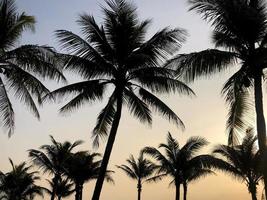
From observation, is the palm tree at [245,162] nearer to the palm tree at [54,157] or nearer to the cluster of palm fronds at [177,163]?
the cluster of palm fronds at [177,163]

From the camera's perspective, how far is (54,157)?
41500 mm

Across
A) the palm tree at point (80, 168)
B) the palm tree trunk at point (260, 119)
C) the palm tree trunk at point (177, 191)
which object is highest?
the palm tree at point (80, 168)

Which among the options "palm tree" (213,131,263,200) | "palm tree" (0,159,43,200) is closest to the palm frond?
"palm tree" (213,131,263,200)

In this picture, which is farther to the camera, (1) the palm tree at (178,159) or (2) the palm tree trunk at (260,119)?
(1) the palm tree at (178,159)

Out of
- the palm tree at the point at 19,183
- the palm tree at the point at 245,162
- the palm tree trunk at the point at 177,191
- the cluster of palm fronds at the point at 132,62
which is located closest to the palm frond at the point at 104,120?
the cluster of palm fronds at the point at 132,62

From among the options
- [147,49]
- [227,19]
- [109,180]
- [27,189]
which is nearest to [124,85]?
[147,49]

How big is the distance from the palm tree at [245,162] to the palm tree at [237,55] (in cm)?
1373

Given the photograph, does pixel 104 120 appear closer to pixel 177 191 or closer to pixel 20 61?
pixel 20 61

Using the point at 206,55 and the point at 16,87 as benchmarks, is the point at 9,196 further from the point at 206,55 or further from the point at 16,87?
the point at 206,55

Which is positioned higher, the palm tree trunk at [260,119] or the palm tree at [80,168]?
the palm tree at [80,168]

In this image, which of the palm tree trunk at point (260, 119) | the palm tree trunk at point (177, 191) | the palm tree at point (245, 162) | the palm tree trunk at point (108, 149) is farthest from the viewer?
the palm tree trunk at point (177, 191)

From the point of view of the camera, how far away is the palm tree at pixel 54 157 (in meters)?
41.2

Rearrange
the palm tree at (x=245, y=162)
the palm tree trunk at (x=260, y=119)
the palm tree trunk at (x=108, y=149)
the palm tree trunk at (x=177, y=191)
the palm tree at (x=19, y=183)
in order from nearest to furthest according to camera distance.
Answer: the palm tree trunk at (x=260, y=119) < the palm tree trunk at (x=108, y=149) < the palm tree at (x=245, y=162) < the palm tree trunk at (x=177, y=191) < the palm tree at (x=19, y=183)

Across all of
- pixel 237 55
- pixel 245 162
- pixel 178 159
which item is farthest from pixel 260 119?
pixel 178 159
